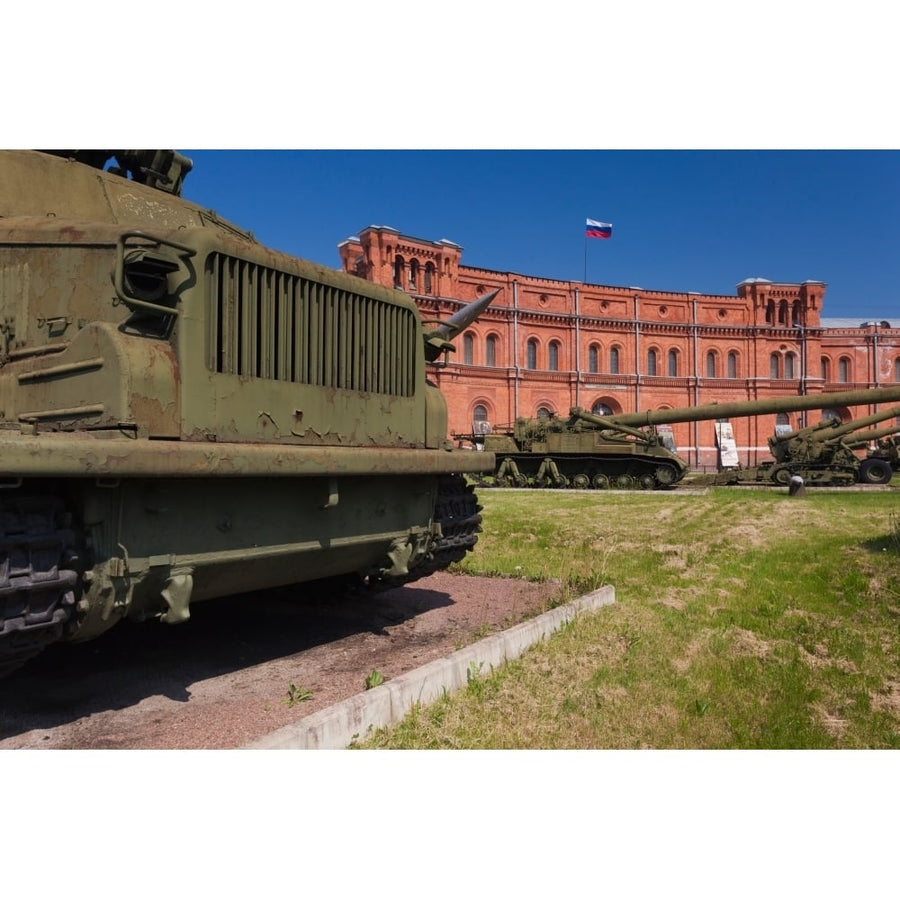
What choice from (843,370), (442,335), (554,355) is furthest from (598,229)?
(442,335)

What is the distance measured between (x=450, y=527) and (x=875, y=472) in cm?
2245

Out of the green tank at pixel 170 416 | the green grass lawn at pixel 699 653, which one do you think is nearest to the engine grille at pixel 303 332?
the green tank at pixel 170 416

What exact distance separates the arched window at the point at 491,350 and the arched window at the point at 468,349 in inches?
31.3

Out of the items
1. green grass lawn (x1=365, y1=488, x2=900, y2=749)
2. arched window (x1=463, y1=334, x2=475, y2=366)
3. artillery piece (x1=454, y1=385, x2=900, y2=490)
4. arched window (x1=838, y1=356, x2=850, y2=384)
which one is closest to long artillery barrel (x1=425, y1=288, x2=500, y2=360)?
green grass lawn (x1=365, y1=488, x2=900, y2=749)

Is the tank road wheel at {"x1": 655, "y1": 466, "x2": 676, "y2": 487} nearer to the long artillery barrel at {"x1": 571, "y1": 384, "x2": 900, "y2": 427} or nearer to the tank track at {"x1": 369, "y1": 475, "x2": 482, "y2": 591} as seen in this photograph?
the long artillery barrel at {"x1": 571, "y1": 384, "x2": 900, "y2": 427}

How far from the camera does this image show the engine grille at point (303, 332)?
391 cm

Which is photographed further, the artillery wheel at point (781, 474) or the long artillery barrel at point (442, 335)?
the artillery wheel at point (781, 474)

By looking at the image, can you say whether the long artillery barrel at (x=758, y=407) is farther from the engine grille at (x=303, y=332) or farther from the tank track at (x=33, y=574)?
the tank track at (x=33, y=574)

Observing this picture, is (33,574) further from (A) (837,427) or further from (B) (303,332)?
(A) (837,427)

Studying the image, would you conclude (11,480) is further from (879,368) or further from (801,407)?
→ (879,368)

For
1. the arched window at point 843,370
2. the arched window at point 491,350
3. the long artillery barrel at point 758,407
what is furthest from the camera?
the arched window at point 843,370

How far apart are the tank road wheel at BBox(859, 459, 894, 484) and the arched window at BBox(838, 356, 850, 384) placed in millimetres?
24525

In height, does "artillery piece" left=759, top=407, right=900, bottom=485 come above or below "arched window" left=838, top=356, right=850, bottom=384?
below

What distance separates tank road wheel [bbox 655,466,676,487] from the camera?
22578 mm
